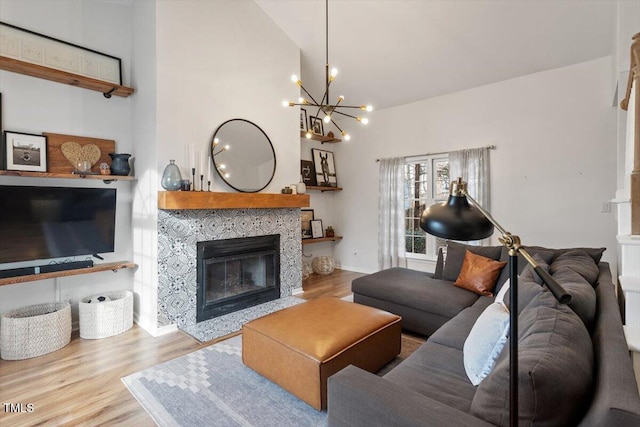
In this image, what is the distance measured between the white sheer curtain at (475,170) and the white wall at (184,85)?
2.81 m

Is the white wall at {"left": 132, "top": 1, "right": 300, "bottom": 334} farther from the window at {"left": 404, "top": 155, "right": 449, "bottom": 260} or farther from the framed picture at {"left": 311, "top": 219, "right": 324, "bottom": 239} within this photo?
the window at {"left": 404, "top": 155, "right": 449, "bottom": 260}

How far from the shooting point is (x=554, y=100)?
3.96 metres

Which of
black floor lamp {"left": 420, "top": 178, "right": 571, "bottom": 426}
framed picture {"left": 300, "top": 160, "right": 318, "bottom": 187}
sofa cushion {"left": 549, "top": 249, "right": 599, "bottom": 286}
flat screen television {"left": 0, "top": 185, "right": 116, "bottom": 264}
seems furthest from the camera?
framed picture {"left": 300, "top": 160, "right": 318, "bottom": 187}

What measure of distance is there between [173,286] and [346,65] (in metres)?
3.77

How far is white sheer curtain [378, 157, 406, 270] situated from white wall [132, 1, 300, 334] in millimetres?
2295

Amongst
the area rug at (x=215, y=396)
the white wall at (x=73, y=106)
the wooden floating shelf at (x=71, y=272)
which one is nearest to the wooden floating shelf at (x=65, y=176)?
the white wall at (x=73, y=106)

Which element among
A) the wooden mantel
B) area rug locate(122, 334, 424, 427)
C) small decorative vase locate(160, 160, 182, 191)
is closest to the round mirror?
the wooden mantel

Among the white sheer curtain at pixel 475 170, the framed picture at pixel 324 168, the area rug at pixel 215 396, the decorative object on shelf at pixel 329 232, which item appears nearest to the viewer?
the area rug at pixel 215 396

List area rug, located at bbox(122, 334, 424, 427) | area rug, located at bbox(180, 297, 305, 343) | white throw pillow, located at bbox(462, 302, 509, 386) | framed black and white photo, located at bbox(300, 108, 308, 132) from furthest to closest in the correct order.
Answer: framed black and white photo, located at bbox(300, 108, 308, 132) → area rug, located at bbox(180, 297, 305, 343) → area rug, located at bbox(122, 334, 424, 427) → white throw pillow, located at bbox(462, 302, 509, 386)

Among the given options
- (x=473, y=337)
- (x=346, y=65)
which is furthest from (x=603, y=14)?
(x=473, y=337)

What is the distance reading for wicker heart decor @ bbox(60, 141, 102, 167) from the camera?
3074mm

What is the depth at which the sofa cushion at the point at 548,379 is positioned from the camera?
922 mm

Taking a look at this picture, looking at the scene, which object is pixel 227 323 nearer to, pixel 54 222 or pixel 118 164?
pixel 54 222

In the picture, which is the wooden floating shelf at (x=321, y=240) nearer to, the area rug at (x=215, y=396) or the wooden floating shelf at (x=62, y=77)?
the area rug at (x=215, y=396)
